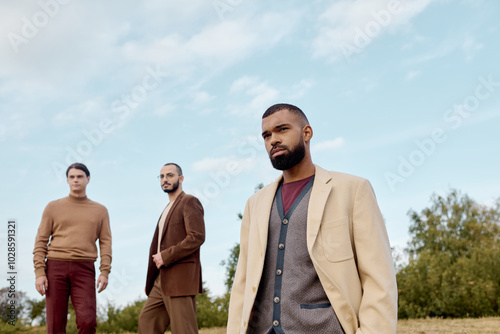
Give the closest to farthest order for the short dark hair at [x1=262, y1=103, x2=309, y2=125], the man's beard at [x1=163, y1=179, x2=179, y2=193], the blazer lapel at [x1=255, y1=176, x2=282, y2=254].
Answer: the blazer lapel at [x1=255, y1=176, x2=282, y2=254], the short dark hair at [x1=262, y1=103, x2=309, y2=125], the man's beard at [x1=163, y1=179, x2=179, y2=193]

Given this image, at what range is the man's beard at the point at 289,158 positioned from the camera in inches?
120

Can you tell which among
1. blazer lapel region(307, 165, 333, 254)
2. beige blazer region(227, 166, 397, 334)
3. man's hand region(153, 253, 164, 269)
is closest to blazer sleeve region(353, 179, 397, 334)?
beige blazer region(227, 166, 397, 334)

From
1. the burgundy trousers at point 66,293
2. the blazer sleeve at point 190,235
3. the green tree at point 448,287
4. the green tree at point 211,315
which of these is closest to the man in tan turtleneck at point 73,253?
the burgundy trousers at point 66,293

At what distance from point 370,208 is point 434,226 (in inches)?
1565

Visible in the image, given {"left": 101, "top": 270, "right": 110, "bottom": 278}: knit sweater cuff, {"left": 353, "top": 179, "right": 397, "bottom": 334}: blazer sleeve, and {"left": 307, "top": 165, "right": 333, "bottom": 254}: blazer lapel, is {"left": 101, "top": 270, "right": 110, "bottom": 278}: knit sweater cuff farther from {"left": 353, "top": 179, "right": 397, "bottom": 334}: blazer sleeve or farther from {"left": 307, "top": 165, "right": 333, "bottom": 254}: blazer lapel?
{"left": 353, "top": 179, "right": 397, "bottom": 334}: blazer sleeve

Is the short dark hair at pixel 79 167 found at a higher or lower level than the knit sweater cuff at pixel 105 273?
higher

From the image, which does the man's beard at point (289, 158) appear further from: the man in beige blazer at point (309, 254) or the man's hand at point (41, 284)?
the man's hand at point (41, 284)

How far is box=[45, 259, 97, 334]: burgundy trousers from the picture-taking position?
650 centimetres

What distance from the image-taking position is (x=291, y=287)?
9.17 feet

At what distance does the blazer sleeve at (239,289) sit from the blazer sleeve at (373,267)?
2.58ft

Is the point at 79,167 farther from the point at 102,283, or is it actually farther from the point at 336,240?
the point at 336,240

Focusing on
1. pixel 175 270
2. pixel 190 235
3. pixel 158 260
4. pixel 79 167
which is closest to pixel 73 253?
pixel 79 167

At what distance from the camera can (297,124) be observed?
10.1ft

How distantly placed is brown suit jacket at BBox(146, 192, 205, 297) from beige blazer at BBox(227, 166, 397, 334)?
303cm
